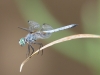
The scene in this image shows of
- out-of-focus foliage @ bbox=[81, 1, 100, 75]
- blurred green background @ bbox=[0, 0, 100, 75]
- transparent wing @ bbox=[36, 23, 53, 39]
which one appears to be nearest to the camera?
out-of-focus foliage @ bbox=[81, 1, 100, 75]

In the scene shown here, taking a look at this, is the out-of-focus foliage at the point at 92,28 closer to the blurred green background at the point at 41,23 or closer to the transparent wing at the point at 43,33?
the blurred green background at the point at 41,23

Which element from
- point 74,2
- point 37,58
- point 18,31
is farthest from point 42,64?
point 74,2

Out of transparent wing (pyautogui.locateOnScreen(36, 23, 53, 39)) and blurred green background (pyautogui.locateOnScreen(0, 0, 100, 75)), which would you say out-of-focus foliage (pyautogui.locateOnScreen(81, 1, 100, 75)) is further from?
transparent wing (pyautogui.locateOnScreen(36, 23, 53, 39))

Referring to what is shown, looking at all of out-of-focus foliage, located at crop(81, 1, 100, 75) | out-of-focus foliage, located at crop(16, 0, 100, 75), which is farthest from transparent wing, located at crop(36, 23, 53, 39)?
out-of-focus foliage, located at crop(81, 1, 100, 75)

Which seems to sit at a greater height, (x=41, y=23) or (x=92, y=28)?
(x=41, y=23)

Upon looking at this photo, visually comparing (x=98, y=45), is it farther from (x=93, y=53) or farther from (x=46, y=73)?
(x=46, y=73)

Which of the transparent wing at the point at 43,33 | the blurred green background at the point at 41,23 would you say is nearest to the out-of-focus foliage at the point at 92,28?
the blurred green background at the point at 41,23

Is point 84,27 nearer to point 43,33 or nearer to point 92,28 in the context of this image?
point 92,28

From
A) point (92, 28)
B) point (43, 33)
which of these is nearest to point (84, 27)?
point (92, 28)

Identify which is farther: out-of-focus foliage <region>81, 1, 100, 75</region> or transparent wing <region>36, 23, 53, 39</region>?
transparent wing <region>36, 23, 53, 39</region>
